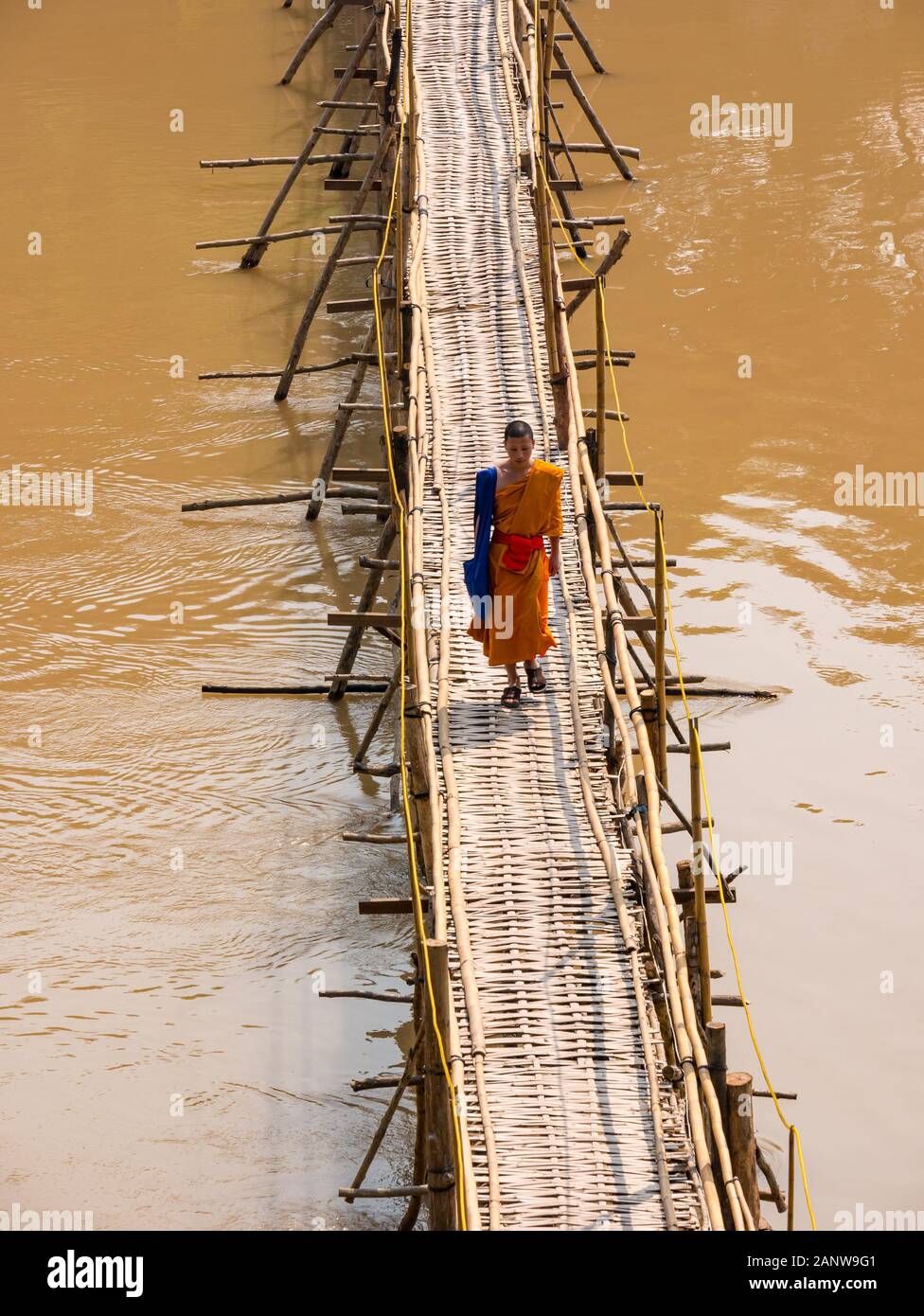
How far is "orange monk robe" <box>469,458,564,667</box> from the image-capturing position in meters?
6.12

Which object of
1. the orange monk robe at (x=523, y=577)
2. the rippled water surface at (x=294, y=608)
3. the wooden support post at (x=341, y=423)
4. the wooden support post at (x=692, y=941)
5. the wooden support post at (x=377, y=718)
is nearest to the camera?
the wooden support post at (x=692, y=941)

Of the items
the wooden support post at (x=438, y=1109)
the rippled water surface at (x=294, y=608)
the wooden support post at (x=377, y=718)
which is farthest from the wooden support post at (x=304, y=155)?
the wooden support post at (x=438, y=1109)

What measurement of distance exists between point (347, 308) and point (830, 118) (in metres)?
6.98

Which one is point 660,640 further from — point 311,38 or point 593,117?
point 311,38

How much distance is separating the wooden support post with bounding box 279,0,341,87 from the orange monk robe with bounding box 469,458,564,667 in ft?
21.9

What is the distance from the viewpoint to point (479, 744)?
606cm

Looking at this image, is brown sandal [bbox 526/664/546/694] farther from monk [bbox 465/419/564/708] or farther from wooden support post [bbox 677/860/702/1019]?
wooden support post [bbox 677/860/702/1019]

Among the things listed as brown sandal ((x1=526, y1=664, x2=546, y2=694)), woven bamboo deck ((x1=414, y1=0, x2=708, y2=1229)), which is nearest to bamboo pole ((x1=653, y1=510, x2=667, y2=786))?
woven bamboo deck ((x1=414, y1=0, x2=708, y2=1229))

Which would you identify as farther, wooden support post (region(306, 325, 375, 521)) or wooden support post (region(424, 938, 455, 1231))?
wooden support post (region(306, 325, 375, 521))

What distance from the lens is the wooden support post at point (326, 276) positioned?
383 inches

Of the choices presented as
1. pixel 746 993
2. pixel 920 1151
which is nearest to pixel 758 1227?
pixel 920 1151

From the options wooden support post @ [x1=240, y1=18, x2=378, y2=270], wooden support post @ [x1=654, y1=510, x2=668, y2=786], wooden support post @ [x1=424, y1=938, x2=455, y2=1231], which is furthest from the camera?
wooden support post @ [x1=240, y1=18, x2=378, y2=270]

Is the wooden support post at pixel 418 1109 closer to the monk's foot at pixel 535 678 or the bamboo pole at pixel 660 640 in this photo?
the bamboo pole at pixel 660 640

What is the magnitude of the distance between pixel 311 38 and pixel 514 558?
7.48 m
